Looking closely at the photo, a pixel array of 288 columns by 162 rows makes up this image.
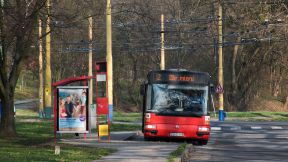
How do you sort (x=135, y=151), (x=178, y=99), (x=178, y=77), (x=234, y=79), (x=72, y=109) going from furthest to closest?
(x=234, y=79) → (x=178, y=77) → (x=178, y=99) → (x=72, y=109) → (x=135, y=151)

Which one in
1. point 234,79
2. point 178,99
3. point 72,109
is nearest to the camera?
point 72,109

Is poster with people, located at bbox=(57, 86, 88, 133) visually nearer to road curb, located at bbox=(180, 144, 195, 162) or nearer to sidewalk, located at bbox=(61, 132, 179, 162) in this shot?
sidewalk, located at bbox=(61, 132, 179, 162)

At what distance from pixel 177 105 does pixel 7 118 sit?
6293mm

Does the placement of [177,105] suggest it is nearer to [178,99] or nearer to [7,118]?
[178,99]

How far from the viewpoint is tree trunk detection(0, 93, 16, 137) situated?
23.2 metres

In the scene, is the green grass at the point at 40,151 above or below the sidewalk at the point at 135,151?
above

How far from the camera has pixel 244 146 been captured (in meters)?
24.7

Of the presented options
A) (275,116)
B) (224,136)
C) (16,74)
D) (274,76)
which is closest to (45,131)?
(16,74)

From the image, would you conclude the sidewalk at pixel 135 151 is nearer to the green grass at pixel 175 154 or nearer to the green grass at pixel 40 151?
the green grass at pixel 175 154

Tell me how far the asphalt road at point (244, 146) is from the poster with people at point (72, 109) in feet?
11.4

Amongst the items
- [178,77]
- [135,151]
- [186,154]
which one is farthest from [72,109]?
[178,77]

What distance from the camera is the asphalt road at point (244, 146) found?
776 inches

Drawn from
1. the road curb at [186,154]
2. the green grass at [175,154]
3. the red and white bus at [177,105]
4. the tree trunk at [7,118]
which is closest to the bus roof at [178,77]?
the red and white bus at [177,105]

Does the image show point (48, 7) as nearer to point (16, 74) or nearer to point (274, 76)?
point (16, 74)
